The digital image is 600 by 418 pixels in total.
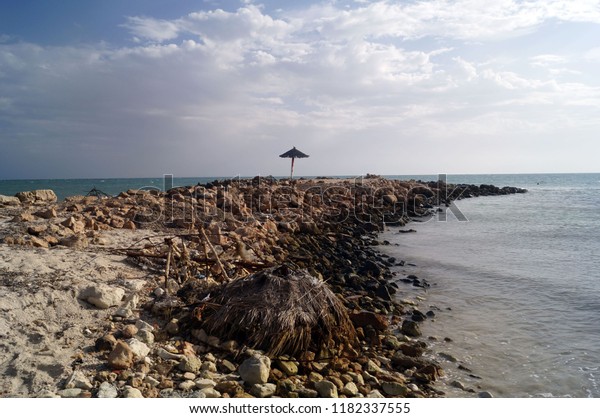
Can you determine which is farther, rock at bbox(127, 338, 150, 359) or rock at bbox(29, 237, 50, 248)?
rock at bbox(29, 237, 50, 248)

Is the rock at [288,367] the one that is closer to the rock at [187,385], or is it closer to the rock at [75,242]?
the rock at [187,385]

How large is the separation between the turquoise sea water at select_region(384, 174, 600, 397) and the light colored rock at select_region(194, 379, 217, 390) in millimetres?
2160

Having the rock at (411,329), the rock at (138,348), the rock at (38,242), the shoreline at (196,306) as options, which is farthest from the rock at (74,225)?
the rock at (411,329)

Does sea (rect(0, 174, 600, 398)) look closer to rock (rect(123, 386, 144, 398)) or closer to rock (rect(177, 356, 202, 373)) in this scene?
rock (rect(177, 356, 202, 373))

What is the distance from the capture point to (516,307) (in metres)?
5.81

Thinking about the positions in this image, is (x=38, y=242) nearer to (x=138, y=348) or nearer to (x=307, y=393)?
(x=138, y=348)

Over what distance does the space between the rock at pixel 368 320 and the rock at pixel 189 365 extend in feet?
6.53

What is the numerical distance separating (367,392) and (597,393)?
7.39 feet

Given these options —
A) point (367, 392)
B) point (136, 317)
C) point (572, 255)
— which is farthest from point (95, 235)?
point (572, 255)

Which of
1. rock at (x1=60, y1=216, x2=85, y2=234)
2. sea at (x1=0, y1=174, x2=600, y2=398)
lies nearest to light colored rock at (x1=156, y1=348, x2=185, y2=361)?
sea at (x1=0, y1=174, x2=600, y2=398)

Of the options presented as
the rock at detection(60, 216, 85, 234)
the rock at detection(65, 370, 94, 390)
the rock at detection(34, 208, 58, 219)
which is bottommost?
the rock at detection(65, 370, 94, 390)

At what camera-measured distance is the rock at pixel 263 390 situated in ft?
9.63

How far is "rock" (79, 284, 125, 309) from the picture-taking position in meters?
3.80

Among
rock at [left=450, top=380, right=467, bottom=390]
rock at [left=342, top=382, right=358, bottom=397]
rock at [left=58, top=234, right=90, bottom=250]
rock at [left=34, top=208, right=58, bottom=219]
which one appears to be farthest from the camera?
rock at [left=34, top=208, right=58, bottom=219]
